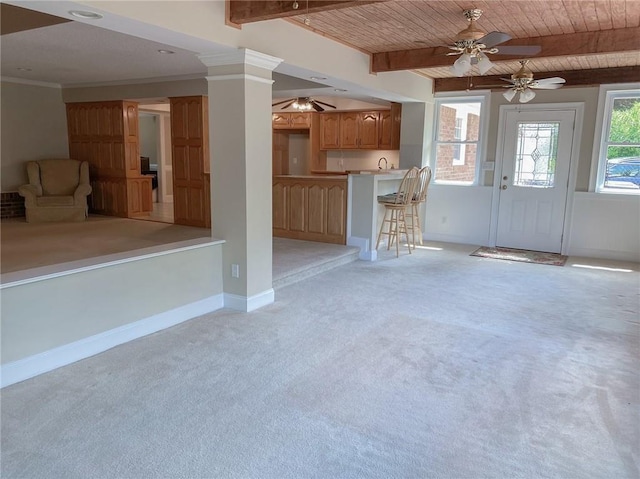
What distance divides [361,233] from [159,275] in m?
3.09

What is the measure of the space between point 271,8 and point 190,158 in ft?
13.2

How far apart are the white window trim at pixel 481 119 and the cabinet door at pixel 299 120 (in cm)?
257

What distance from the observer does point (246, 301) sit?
13.0 feet

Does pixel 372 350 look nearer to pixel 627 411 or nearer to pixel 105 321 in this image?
pixel 627 411

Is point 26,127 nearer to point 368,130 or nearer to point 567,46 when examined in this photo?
point 368,130

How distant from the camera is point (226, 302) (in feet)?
13.3

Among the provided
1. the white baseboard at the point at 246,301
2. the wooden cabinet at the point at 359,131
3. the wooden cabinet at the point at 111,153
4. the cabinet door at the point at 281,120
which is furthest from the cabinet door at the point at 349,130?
the white baseboard at the point at 246,301

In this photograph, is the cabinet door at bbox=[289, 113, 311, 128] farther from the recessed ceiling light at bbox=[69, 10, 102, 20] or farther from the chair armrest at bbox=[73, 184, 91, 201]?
the recessed ceiling light at bbox=[69, 10, 102, 20]

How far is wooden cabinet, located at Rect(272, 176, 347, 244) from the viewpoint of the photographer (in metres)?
6.09

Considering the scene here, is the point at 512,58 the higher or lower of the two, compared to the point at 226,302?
higher

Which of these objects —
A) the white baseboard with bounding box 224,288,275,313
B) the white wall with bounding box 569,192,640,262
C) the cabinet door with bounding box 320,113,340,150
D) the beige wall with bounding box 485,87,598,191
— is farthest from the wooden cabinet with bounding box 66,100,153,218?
the white wall with bounding box 569,192,640,262

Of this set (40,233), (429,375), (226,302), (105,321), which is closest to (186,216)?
(40,233)

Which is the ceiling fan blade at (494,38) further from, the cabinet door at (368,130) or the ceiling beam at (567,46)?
the cabinet door at (368,130)

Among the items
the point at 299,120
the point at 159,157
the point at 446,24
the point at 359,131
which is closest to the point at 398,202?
the point at 446,24
